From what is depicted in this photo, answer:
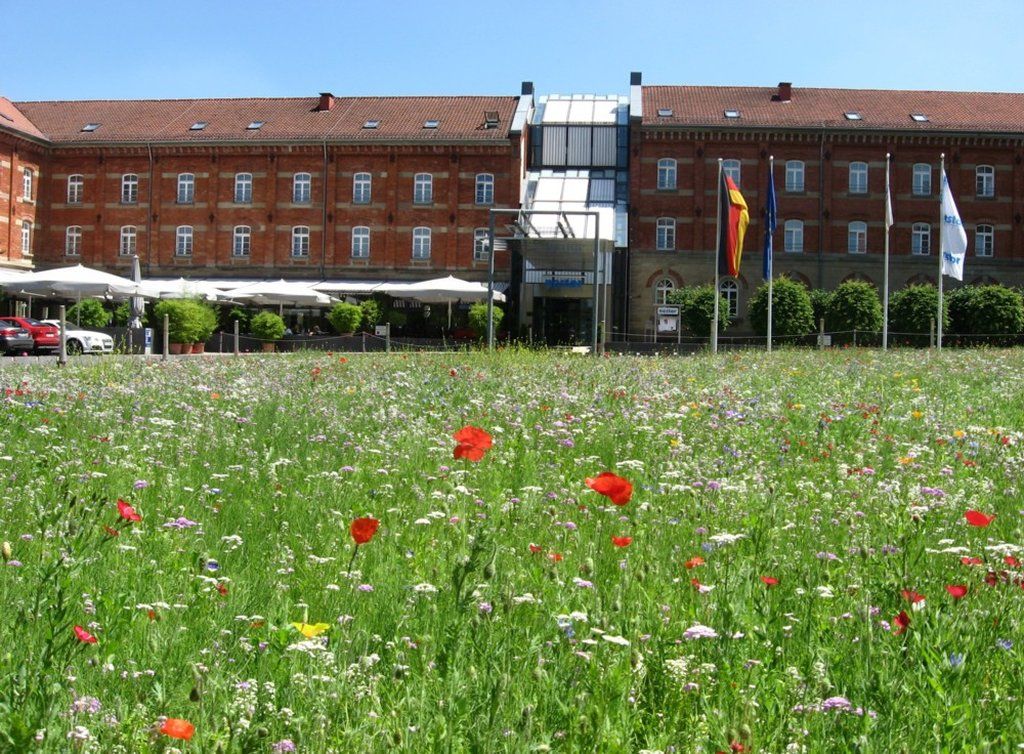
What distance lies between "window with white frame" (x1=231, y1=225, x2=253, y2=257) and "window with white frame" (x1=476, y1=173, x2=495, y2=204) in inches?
432

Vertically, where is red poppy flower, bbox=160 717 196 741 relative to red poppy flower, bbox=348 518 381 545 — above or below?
below

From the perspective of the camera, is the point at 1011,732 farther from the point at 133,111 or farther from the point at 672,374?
the point at 133,111

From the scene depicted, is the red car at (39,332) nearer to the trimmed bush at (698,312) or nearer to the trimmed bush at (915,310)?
the trimmed bush at (698,312)

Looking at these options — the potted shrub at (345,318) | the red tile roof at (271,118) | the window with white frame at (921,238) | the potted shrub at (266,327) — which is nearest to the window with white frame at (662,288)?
the red tile roof at (271,118)

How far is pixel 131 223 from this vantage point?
48938mm

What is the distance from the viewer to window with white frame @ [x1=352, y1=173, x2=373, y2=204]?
157ft

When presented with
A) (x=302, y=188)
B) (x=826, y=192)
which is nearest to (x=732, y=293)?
(x=826, y=192)

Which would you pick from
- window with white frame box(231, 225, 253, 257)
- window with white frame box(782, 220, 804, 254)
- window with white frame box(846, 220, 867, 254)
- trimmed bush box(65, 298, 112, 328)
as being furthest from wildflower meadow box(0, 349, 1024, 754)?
window with white frame box(231, 225, 253, 257)

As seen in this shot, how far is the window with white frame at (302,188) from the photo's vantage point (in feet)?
158

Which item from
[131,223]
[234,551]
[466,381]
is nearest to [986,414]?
[466,381]

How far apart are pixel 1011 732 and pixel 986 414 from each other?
7.59 meters

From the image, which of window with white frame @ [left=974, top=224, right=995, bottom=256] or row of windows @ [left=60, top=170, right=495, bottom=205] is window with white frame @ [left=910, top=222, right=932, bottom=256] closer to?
window with white frame @ [left=974, top=224, right=995, bottom=256]

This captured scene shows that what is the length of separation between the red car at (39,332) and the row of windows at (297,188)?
16.6m

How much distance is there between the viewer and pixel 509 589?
7.72 ft
